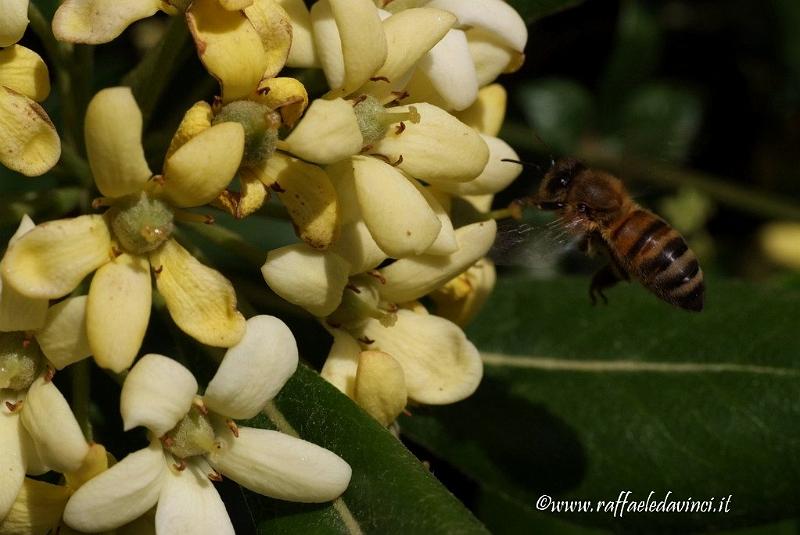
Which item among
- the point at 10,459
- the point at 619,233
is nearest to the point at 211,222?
the point at 10,459

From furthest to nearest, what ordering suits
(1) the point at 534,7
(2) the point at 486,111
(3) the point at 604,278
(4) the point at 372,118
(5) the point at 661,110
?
(5) the point at 661,110
(1) the point at 534,7
(3) the point at 604,278
(2) the point at 486,111
(4) the point at 372,118

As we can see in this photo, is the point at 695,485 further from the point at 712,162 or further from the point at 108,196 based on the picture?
the point at 712,162

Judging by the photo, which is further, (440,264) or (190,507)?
(440,264)

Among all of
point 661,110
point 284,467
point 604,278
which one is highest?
point 284,467

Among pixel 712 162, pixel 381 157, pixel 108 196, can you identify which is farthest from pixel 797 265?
pixel 108 196

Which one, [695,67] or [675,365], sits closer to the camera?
[675,365]

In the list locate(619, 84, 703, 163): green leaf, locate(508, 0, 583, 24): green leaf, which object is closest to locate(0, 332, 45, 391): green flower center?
locate(508, 0, 583, 24): green leaf

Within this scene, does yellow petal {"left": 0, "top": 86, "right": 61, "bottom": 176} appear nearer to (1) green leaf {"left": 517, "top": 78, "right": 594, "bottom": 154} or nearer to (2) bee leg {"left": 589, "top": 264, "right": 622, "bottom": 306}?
(2) bee leg {"left": 589, "top": 264, "right": 622, "bottom": 306}

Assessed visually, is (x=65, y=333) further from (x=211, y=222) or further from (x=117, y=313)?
(x=211, y=222)
